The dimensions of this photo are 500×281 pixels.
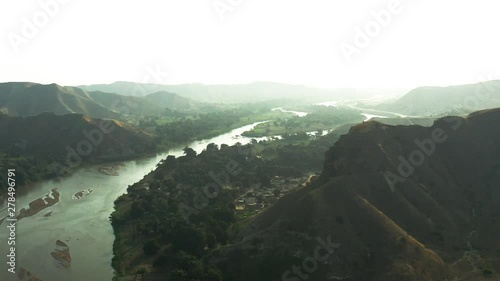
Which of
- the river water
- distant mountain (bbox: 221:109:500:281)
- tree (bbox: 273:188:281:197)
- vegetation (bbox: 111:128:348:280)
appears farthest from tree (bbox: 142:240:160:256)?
tree (bbox: 273:188:281:197)

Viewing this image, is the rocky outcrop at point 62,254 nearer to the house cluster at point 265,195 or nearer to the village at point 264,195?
the village at point 264,195

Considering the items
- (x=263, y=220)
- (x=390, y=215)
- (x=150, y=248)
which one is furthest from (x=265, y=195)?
(x=390, y=215)

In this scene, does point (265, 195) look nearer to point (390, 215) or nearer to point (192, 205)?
point (192, 205)

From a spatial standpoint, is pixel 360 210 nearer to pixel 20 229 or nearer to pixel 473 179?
pixel 473 179

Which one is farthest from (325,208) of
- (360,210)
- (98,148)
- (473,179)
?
(98,148)

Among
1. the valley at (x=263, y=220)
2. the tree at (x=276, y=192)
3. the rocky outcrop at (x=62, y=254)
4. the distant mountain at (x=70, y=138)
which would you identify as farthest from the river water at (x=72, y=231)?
the tree at (x=276, y=192)

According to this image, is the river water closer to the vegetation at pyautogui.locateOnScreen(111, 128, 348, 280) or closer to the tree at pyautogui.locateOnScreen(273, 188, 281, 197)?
the vegetation at pyautogui.locateOnScreen(111, 128, 348, 280)
